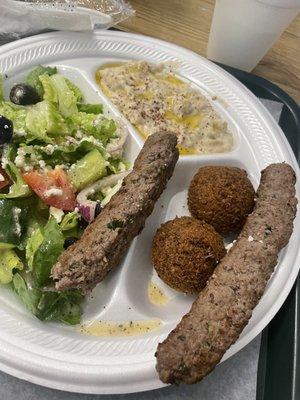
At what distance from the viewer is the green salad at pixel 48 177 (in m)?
1.75

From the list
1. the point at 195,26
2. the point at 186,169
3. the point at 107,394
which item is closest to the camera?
the point at 107,394

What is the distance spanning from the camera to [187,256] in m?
1.82

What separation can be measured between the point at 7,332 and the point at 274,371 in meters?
1.03

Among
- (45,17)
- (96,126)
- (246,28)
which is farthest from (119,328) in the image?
(246,28)

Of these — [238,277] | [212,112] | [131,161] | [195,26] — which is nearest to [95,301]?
[238,277]

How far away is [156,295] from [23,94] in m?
1.12

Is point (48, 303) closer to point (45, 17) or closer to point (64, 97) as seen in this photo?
point (64, 97)

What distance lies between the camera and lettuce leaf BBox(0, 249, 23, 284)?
1.77 meters

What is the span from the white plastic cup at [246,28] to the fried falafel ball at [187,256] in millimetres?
1261

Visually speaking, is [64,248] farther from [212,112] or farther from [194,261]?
[212,112]

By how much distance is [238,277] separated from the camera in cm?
162

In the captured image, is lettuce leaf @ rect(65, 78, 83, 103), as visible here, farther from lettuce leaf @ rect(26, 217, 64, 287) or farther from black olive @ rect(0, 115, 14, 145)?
lettuce leaf @ rect(26, 217, 64, 287)

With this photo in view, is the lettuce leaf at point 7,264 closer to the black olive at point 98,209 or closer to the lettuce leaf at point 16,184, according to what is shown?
the lettuce leaf at point 16,184

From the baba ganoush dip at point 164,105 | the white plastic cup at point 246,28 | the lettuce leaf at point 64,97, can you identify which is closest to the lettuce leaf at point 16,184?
the lettuce leaf at point 64,97
